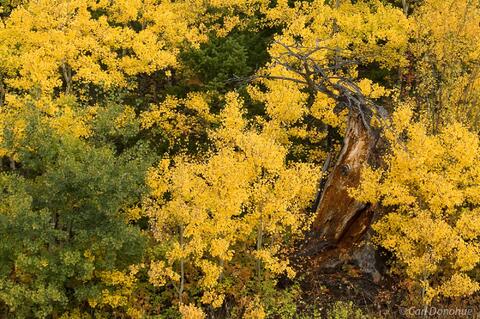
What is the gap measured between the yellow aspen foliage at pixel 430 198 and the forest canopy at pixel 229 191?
0.08 m

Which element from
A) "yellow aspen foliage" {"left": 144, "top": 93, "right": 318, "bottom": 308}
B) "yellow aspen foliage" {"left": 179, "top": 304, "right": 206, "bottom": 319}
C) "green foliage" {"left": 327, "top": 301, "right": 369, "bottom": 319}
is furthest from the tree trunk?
"yellow aspen foliage" {"left": 179, "top": 304, "right": 206, "bottom": 319}

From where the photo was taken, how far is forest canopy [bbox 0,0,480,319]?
1962 centimetres

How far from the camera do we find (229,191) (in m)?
20.6

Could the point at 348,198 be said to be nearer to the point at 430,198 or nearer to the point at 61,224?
the point at 430,198

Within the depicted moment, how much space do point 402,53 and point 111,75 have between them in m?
16.0

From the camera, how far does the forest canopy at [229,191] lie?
19625 millimetres

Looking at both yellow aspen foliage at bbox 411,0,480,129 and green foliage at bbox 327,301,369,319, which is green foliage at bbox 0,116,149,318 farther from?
yellow aspen foliage at bbox 411,0,480,129

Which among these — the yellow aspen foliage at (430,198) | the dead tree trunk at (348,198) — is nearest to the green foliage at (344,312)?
the yellow aspen foliage at (430,198)

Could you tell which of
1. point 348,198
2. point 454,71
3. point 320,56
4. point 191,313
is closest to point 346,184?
point 348,198

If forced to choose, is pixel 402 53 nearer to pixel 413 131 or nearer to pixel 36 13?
pixel 413 131

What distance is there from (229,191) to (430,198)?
758cm

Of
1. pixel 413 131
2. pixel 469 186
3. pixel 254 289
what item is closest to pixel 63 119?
pixel 254 289

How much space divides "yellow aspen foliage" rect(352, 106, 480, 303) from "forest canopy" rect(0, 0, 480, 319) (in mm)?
79

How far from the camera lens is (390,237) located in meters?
22.6
